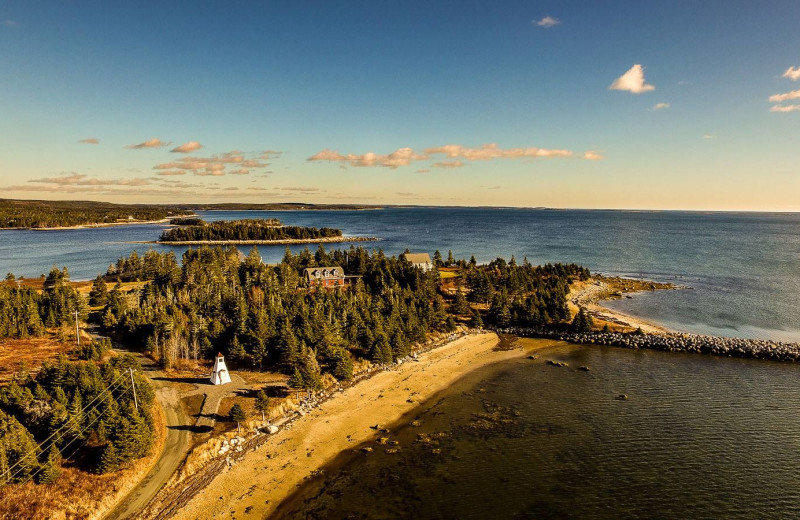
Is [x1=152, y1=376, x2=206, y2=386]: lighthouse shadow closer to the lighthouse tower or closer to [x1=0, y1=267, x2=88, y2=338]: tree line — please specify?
the lighthouse tower

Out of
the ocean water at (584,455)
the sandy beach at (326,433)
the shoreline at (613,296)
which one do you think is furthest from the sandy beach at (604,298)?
the sandy beach at (326,433)

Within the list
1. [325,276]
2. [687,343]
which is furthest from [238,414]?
[687,343]

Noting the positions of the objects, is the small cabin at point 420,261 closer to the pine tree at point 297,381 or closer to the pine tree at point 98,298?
the pine tree at point 297,381

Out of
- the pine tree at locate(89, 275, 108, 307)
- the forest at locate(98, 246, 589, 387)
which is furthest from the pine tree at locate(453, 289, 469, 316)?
the pine tree at locate(89, 275, 108, 307)

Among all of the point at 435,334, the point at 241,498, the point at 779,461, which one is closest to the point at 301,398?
the point at 241,498

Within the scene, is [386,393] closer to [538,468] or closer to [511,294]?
[538,468]

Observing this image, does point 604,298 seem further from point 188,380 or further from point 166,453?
point 166,453
